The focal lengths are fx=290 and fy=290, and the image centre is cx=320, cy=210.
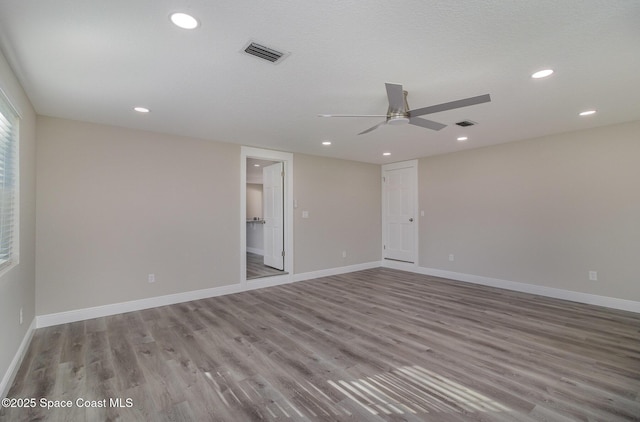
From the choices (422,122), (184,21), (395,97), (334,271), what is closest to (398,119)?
(395,97)

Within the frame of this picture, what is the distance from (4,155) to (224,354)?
2443 millimetres

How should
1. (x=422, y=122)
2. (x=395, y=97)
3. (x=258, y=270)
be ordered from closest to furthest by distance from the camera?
(x=395, y=97), (x=422, y=122), (x=258, y=270)

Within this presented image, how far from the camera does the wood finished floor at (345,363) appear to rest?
190cm

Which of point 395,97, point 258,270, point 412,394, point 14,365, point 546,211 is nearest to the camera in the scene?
point 412,394

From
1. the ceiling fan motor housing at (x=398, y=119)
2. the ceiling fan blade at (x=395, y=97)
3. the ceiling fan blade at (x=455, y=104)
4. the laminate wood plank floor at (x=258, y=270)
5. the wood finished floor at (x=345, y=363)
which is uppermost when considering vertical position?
the ceiling fan blade at (x=395, y=97)

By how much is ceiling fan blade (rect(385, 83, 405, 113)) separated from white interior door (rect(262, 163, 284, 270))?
3.34 meters

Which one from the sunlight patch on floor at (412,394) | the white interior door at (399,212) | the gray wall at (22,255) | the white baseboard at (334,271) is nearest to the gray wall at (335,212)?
the white baseboard at (334,271)

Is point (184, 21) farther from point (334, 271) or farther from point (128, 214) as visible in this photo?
point (334, 271)

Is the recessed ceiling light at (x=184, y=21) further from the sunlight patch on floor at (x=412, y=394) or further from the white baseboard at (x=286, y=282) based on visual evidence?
the white baseboard at (x=286, y=282)

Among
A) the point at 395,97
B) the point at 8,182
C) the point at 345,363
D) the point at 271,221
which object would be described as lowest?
the point at 345,363

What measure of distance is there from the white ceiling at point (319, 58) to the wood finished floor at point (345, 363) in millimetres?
2417

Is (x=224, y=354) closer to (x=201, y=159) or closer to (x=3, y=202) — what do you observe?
(x=3, y=202)

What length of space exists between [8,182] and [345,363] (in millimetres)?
3250

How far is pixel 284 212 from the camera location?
18.1 ft
